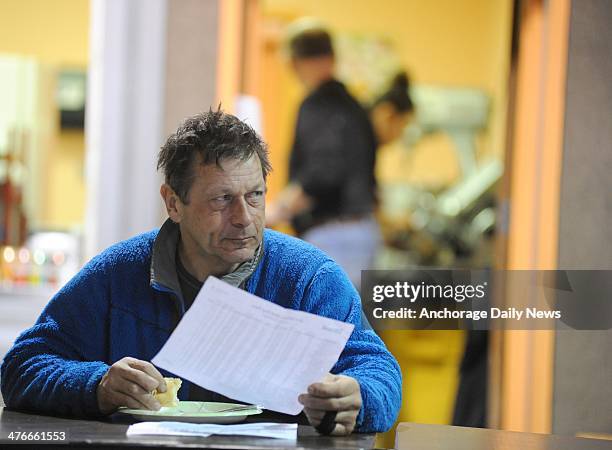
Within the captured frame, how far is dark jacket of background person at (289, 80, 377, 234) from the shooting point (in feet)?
7.70

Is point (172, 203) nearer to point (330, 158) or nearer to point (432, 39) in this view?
point (330, 158)

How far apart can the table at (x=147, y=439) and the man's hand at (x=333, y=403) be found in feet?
0.05

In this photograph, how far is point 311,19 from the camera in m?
2.71

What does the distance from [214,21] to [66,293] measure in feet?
3.56

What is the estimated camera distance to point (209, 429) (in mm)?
1188

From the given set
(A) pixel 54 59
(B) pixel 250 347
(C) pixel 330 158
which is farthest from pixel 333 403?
(A) pixel 54 59

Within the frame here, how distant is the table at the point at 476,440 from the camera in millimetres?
1244

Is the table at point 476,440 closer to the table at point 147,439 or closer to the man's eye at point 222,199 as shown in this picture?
the table at point 147,439

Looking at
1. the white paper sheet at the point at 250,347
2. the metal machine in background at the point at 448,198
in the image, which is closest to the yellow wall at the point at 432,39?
the metal machine in background at the point at 448,198

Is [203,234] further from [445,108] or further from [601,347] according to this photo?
[445,108]

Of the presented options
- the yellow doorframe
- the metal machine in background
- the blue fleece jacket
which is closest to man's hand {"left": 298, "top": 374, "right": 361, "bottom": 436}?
the blue fleece jacket

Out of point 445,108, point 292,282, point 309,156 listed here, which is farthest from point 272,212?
point 445,108

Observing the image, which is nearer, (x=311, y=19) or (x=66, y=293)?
→ (x=66, y=293)

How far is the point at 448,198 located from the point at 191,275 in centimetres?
220
